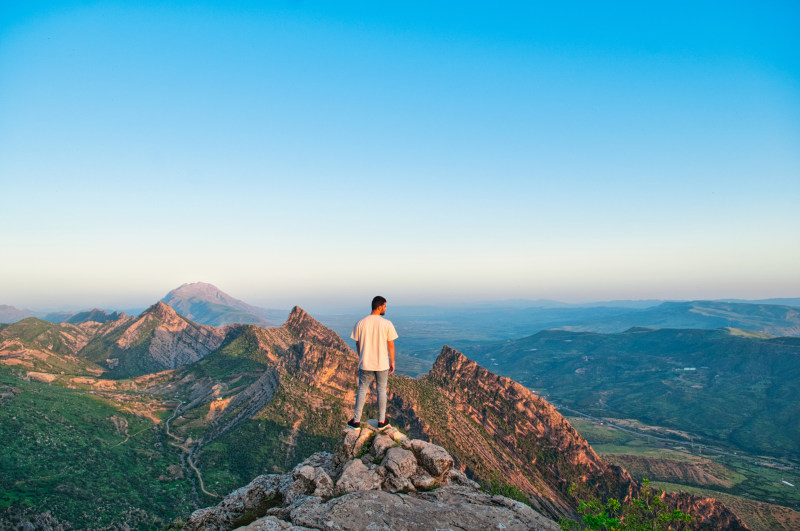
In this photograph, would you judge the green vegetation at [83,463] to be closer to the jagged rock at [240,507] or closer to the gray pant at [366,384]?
the jagged rock at [240,507]

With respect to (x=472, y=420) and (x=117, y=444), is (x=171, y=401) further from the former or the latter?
(x=472, y=420)

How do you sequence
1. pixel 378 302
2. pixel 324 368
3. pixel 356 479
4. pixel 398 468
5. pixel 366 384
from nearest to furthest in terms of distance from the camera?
1. pixel 356 479
2. pixel 398 468
3. pixel 366 384
4. pixel 378 302
5. pixel 324 368

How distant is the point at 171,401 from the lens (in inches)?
4742

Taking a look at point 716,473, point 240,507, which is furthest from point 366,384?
point 716,473

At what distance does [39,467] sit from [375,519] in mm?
87781

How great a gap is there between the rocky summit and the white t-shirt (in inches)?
156

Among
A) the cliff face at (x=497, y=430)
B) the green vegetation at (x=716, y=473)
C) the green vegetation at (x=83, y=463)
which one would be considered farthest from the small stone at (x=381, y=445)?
the green vegetation at (x=716, y=473)

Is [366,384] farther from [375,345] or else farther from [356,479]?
[356,479]

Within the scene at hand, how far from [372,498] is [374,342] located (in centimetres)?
625

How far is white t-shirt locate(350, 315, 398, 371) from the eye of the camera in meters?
17.8

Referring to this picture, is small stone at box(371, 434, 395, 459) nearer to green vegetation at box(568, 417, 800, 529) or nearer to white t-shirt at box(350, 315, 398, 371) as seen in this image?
white t-shirt at box(350, 315, 398, 371)

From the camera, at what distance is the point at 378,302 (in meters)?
18.3

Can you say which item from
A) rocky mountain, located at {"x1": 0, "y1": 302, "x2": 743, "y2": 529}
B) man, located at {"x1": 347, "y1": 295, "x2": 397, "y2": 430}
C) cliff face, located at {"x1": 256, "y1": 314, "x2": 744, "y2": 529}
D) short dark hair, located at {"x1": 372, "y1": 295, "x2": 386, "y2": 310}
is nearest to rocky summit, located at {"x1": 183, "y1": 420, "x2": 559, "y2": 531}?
man, located at {"x1": 347, "y1": 295, "x2": 397, "y2": 430}

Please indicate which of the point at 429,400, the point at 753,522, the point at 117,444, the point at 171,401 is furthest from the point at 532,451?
the point at 171,401
